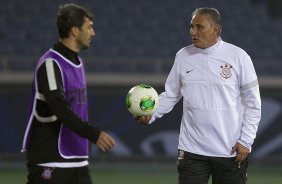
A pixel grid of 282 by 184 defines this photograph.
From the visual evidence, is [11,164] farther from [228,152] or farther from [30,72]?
[228,152]

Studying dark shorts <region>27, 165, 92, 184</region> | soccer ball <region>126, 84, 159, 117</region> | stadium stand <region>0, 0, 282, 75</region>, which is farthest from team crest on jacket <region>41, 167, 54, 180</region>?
stadium stand <region>0, 0, 282, 75</region>

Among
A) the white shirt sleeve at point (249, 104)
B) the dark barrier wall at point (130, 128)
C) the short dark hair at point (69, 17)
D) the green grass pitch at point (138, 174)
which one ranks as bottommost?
the green grass pitch at point (138, 174)

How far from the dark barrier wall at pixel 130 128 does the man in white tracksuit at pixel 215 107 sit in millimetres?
6402

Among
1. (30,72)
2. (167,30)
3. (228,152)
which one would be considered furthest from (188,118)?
(167,30)

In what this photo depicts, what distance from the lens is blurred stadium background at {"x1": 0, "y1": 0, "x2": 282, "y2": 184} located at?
12102 mm

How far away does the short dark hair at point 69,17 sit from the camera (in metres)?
4.77

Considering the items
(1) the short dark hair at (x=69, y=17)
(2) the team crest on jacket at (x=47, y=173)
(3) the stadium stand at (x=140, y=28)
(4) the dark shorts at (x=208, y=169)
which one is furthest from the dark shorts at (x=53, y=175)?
(3) the stadium stand at (x=140, y=28)

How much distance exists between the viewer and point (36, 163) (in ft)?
15.9

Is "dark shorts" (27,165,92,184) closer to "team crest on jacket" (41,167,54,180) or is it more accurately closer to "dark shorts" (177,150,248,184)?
"team crest on jacket" (41,167,54,180)

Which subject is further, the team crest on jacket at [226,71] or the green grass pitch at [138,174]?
the green grass pitch at [138,174]

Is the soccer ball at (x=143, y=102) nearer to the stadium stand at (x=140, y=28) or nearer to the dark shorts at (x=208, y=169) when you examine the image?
the dark shorts at (x=208, y=169)

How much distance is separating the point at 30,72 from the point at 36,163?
27.0ft

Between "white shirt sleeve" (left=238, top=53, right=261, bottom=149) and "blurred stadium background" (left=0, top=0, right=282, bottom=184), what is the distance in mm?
4657

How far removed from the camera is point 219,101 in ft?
18.4
